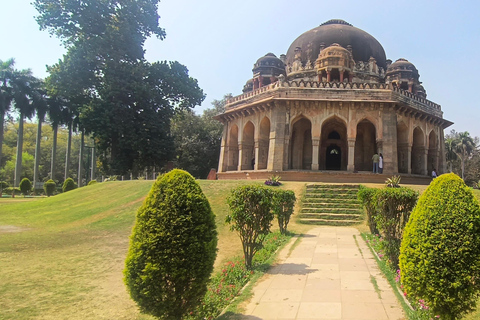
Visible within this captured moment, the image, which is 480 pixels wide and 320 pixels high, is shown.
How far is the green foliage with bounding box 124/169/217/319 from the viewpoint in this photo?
3766 mm

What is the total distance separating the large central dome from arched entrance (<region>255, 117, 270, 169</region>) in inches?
265

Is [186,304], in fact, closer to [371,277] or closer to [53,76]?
[371,277]

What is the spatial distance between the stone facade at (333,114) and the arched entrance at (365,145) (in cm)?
6

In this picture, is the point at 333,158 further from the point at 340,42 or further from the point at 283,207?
the point at 283,207

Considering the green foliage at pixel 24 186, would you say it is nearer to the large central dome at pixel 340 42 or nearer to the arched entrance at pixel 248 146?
the arched entrance at pixel 248 146

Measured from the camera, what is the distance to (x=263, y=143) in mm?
23219

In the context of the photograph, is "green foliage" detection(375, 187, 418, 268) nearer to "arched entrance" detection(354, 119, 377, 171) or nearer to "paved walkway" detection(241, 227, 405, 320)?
"paved walkway" detection(241, 227, 405, 320)

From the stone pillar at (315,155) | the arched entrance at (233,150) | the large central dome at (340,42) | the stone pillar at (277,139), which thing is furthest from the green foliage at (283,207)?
the large central dome at (340,42)

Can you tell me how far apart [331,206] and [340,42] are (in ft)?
53.4

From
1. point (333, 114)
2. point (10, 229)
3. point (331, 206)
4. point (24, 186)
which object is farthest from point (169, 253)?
point (24, 186)

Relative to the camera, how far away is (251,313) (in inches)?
179

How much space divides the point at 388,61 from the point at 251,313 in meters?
27.6

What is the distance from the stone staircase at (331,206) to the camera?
1274 cm

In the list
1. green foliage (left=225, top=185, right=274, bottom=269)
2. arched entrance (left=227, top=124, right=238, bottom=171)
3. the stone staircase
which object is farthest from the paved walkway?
arched entrance (left=227, top=124, right=238, bottom=171)
